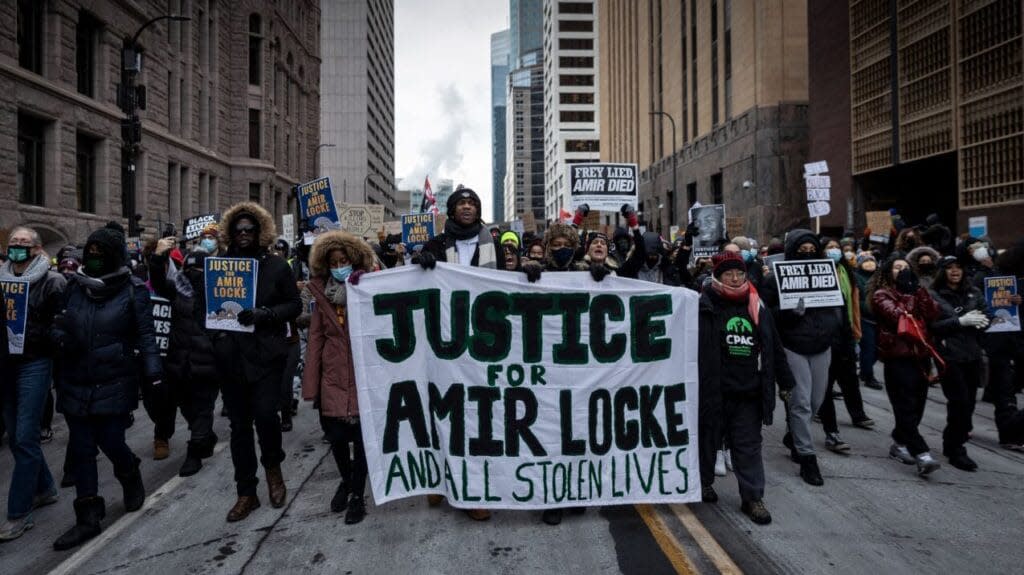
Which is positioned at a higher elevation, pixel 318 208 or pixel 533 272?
pixel 318 208

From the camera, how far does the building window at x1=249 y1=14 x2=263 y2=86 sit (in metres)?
39.4

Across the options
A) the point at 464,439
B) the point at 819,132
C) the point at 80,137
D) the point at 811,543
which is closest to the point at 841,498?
the point at 811,543

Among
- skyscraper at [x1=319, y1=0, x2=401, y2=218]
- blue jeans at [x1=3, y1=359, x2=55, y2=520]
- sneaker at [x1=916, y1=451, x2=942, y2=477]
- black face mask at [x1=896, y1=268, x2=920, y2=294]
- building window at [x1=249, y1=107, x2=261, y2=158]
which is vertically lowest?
sneaker at [x1=916, y1=451, x2=942, y2=477]

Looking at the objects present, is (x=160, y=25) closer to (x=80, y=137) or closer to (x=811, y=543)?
(x=80, y=137)

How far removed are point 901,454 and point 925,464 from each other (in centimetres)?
53

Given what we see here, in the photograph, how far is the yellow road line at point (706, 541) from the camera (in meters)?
3.67

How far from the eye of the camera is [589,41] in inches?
3524

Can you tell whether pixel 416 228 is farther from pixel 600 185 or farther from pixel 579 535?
pixel 579 535

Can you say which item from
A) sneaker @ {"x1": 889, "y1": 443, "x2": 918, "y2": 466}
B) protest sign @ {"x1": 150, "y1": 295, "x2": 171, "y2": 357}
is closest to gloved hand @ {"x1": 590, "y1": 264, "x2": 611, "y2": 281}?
sneaker @ {"x1": 889, "y1": 443, "x2": 918, "y2": 466}

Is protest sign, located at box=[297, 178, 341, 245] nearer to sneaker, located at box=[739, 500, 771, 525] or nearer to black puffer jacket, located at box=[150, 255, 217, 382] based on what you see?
black puffer jacket, located at box=[150, 255, 217, 382]

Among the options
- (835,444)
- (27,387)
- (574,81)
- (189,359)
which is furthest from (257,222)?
(574,81)

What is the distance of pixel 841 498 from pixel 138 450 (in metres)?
6.72

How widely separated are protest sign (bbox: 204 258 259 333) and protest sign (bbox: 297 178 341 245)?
3186 mm

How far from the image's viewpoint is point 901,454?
18.9 feet
